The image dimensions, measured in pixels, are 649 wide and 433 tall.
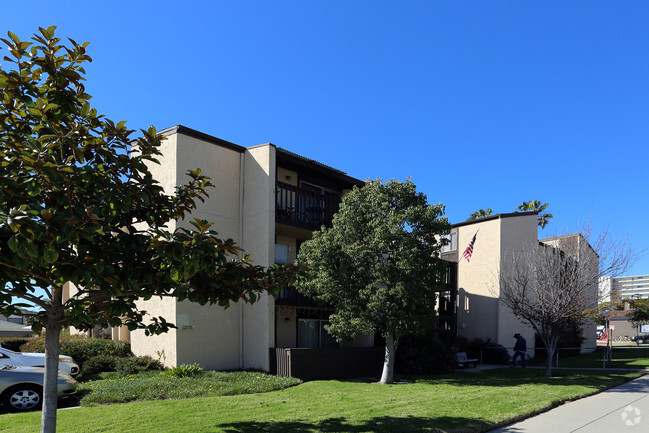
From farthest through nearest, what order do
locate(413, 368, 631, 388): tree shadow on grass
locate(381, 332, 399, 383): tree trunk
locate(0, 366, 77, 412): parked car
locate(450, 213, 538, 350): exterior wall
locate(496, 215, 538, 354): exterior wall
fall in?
locate(450, 213, 538, 350): exterior wall → locate(496, 215, 538, 354): exterior wall → locate(381, 332, 399, 383): tree trunk → locate(413, 368, 631, 388): tree shadow on grass → locate(0, 366, 77, 412): parked car

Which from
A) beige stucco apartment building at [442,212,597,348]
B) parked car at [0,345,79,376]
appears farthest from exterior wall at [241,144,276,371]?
beige stucco apartment building at [442,212,597,348]

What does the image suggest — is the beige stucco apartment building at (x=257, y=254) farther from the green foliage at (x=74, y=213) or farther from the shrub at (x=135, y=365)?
the green foliage at (x=74, y=213)

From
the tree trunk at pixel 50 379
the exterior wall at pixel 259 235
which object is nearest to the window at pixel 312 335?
the exterior wall at pixel 259 235

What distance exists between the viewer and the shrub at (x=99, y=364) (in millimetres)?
14461

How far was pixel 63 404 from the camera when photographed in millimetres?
11055

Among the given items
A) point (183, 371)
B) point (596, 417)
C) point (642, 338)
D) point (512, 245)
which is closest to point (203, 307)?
point (183, 371)

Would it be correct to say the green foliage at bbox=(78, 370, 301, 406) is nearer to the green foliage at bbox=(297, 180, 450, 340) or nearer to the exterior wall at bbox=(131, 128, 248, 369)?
the exterior wall at bbox=(131, 128, 248, 369)

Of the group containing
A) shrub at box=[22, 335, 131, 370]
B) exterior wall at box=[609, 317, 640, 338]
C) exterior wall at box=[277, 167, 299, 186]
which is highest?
exterior wall at box=[277, 167, 299, 186]

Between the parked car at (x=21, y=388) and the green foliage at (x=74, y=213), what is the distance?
17.1 ft

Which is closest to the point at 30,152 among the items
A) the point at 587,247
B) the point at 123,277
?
the point at 123,277

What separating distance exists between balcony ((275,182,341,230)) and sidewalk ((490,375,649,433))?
9.97 m

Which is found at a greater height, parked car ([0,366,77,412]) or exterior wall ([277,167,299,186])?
exterior wall ([277,167,299,186])

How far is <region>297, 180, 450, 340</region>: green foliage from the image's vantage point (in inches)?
558

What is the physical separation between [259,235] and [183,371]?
498cm
